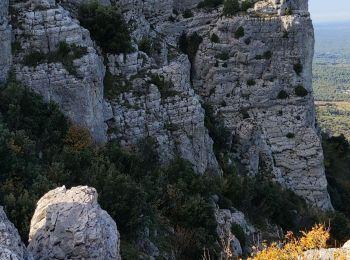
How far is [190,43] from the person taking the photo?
30984 mm

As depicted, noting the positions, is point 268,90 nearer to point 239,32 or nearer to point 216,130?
point 239,32

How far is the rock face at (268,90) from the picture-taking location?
29.9m

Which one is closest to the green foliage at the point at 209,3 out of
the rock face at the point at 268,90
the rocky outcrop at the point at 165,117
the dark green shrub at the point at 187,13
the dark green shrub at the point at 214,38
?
the dark green shrub at the point at 187,13

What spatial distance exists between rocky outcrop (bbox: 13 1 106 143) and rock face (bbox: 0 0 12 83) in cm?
40

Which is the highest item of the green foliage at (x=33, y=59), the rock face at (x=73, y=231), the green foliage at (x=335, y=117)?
the green foliage at (x=33, y=59)

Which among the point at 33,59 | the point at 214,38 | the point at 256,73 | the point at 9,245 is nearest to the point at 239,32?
the point at 214,38

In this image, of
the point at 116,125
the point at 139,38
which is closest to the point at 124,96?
the point at 116,125

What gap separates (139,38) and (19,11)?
703 centimetres

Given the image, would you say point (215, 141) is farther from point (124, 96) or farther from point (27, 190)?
point (27, 190)

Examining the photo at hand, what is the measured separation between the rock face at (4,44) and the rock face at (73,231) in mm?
9847

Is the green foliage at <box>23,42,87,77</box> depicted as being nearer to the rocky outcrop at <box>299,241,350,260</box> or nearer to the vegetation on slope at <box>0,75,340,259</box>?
the vegetation on slope at <box>0,75,340,259</box>

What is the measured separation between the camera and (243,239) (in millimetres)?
20578

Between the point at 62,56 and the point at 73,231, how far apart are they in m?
11.4

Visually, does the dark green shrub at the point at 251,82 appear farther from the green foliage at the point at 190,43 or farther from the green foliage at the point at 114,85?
the green foliage at the point at 114,85
